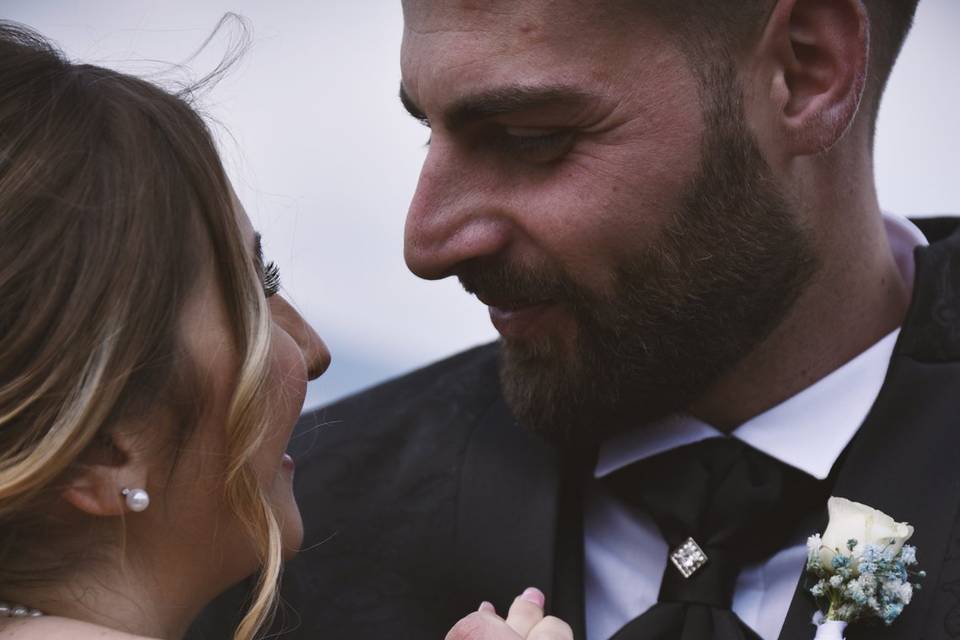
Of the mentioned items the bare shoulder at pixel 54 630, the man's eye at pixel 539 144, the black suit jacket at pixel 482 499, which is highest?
the man's eye at pixel 539 144

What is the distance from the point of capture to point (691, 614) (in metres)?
2.48

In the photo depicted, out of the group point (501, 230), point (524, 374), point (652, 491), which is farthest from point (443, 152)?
point (652, 491)

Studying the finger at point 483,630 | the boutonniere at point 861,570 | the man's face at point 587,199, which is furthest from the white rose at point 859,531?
the finger at point 483,630

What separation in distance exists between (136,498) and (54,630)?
213mm

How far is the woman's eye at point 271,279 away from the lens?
2346 mm

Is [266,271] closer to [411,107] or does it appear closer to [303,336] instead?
[303,336]

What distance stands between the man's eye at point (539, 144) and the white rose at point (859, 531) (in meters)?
0.81

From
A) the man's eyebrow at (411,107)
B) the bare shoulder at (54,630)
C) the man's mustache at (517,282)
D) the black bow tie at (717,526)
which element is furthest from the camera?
the man's eyebrow at (411,107)

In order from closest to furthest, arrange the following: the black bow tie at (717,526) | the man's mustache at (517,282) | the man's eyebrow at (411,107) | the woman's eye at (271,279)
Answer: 1. the woman's eye at (271,279)
2. the black bow tie at (717,526)
3. the man's mustache at (517,282)
4. the man's eyebrow at (411,107)

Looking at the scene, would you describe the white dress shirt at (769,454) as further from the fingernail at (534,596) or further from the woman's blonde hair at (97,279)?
the woman's blonde hair at (97,279)

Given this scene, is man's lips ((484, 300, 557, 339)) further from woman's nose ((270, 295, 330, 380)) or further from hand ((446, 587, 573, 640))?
hand ((446, 587, 573, 640))

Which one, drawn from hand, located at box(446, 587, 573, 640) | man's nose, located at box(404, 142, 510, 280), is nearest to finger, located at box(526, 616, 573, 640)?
hand, located at box(446, 587, 573, 640)

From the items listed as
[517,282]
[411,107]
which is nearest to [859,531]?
[517,282]

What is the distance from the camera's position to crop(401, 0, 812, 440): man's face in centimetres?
251
